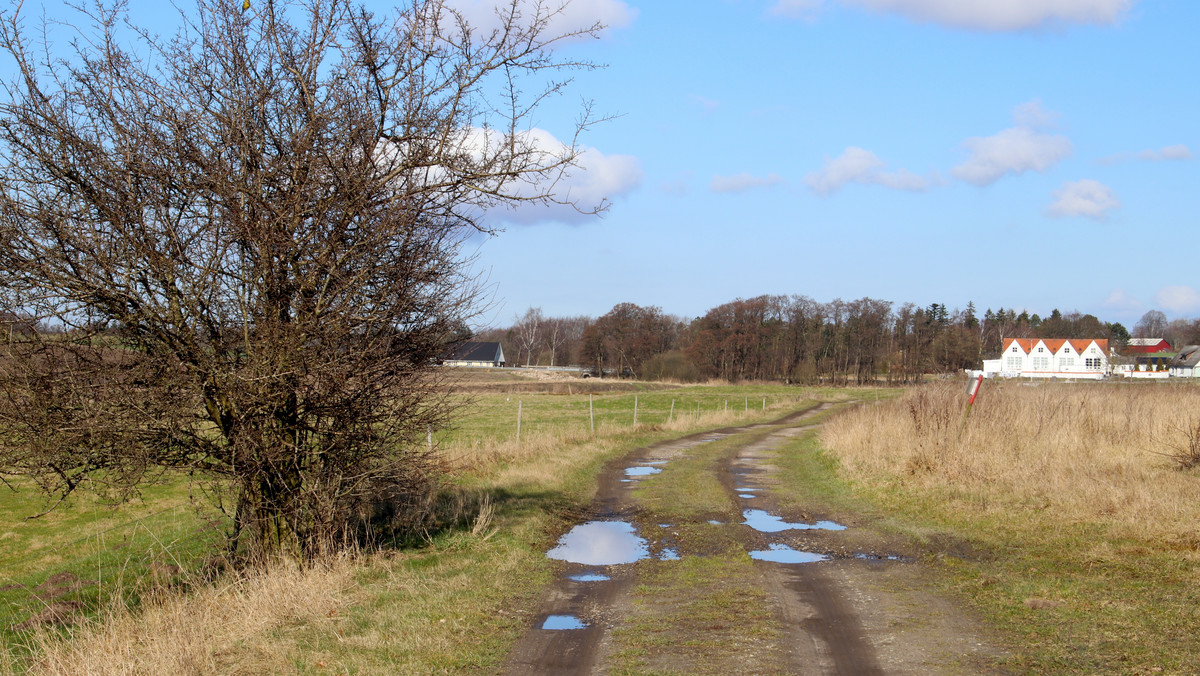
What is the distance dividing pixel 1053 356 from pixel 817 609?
10564 cm

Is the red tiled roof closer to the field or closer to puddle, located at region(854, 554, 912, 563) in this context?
the field

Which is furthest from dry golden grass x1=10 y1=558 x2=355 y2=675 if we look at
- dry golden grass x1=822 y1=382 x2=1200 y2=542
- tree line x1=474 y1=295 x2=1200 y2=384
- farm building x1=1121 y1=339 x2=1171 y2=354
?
farm building x1=1121 y1=339 x2=1171 y2=354

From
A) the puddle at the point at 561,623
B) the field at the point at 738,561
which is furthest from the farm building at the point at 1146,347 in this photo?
the puddle at the point at 561,623

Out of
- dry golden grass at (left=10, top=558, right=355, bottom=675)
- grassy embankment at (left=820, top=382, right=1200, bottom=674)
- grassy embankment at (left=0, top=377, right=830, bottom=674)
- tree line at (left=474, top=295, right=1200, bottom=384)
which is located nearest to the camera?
dry golden grass at (left=10, top=558, right=355, bottom=675)

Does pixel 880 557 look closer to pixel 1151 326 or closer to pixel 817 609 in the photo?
pixel 817 609

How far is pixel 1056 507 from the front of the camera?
10617mm

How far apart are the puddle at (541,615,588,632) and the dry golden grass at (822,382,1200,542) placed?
20.9ft

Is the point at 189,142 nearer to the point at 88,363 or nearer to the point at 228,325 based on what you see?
the point at 228,325

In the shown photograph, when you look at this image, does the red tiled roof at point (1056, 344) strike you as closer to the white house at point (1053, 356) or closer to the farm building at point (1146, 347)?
the white house at point (1053, 356)

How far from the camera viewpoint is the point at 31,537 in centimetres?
1762

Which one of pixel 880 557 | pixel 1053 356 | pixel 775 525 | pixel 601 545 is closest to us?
pixel 880 557

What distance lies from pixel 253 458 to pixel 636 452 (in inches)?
605

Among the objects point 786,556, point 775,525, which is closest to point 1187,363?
point 775,525

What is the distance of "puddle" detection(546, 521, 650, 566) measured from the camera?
947 centimetres
